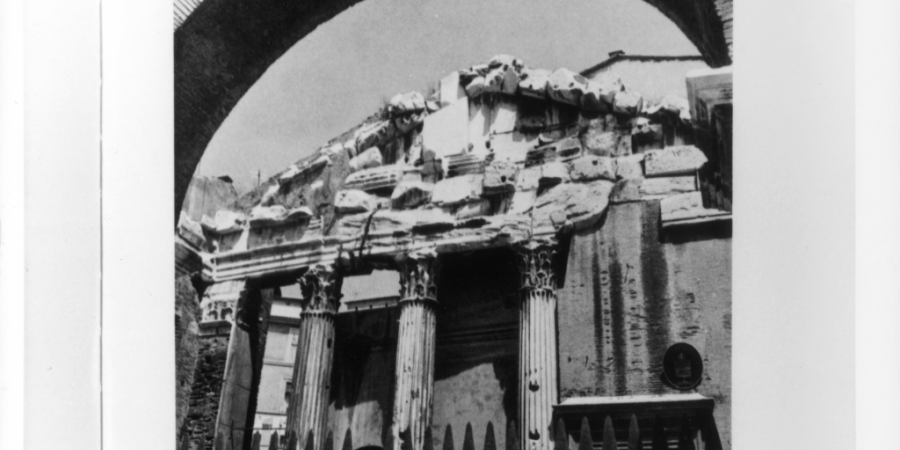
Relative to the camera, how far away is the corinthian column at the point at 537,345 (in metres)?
4.30

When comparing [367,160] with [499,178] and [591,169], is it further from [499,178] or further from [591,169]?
[591,169]

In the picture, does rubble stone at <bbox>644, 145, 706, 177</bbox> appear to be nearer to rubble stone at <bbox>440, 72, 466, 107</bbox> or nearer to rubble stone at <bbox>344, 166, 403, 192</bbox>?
rubble stone at <bbox>440, 72, 466, 107</bbox>

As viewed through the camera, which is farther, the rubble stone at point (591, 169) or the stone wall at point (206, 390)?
the stone wall at point (206, 390)

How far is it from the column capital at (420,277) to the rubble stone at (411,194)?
0.25m

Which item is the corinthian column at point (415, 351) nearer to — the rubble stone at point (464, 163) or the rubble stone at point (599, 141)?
the rubble stone at point (464, 163)

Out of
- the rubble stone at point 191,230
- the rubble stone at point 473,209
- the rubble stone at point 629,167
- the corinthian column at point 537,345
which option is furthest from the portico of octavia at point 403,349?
the rubble stone at point 629,167

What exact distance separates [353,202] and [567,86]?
1.22 meters

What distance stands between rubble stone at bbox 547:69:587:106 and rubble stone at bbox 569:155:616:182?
0.28 m

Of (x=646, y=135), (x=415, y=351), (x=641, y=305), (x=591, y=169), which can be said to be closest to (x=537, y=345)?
(x=641, y=305)

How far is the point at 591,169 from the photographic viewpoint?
14.7ft
